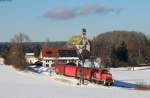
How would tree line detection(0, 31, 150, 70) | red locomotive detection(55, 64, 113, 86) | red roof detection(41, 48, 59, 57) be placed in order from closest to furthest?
red locomotive detection(55, 64, 113, 86)
tree line detection(0, 31, 150, 70)
red roof detection(41, 48, 59, 57)

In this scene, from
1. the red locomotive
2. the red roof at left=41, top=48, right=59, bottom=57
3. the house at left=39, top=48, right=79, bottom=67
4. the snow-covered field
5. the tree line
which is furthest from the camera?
the red roof at left=41, top=48, right=59, bottom=57

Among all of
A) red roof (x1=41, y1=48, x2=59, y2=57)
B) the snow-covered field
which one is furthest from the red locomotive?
red roof (x1=41, y1=48, x2=59, y2=57)

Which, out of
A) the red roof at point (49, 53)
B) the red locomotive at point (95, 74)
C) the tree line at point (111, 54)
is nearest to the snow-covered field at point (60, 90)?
the red locomotive at point (95, 74)

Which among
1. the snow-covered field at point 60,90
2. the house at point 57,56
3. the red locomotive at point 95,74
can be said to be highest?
the house at point 57,56

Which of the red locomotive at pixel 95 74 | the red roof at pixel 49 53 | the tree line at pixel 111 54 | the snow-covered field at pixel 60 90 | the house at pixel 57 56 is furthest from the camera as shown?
the red roof at pixel 49 53

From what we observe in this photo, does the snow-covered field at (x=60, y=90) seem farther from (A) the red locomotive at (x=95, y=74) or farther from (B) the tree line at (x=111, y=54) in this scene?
(B) the tree line at (x=111, y=54)

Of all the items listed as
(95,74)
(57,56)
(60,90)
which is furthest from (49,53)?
(60,90)

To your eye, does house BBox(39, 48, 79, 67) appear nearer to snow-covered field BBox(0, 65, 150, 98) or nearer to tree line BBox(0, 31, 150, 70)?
tree line BBox(0, 31, 150, 70)

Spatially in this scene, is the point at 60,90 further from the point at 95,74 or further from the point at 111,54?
the point at 111,54

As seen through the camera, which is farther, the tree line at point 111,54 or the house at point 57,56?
the house at point 57,56

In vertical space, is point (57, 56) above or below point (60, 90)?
above

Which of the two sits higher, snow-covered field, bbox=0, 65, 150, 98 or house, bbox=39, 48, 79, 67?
house, bbox=39, 48, 79, 67

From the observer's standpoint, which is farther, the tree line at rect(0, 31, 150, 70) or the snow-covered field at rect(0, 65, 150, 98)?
the tree line at rect(0, 31, 150, 70)

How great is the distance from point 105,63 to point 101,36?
8521 cm
